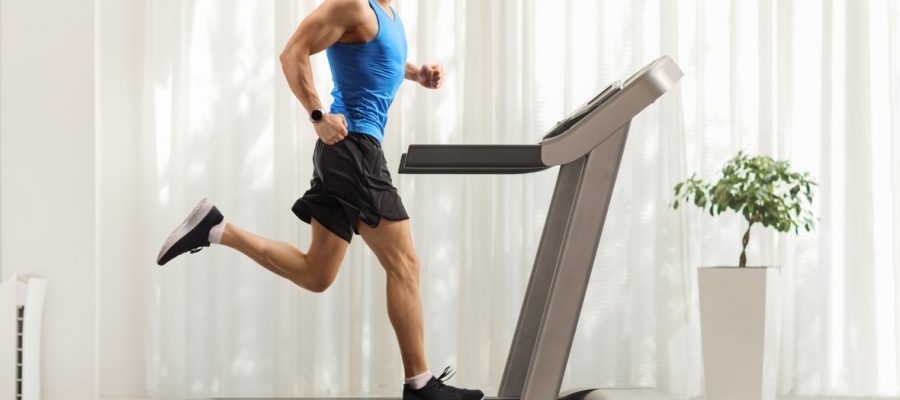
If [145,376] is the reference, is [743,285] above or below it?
above

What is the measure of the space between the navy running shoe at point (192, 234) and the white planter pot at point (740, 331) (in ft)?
5.36

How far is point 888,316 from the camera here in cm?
325

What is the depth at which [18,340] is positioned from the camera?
2.83m

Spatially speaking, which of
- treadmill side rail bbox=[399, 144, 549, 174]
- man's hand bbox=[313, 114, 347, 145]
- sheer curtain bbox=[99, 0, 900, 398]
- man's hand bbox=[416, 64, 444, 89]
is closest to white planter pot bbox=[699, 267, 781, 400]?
sheer curtain bbox=[99, 0, 900, 398]

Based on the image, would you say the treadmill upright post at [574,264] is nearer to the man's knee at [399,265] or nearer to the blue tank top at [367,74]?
the man's knee at [399,265]

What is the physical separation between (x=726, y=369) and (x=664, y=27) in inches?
49.8

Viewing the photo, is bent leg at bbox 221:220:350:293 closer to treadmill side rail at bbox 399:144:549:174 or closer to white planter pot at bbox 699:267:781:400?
treadmill side rail at bbox 399:144:549:174

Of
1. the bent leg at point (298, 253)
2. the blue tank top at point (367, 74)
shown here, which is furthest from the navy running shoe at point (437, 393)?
the blue tank top at point (367, 74)

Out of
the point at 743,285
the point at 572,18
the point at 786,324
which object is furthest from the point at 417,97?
the point at 786,324

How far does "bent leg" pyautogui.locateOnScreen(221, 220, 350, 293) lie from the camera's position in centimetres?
222

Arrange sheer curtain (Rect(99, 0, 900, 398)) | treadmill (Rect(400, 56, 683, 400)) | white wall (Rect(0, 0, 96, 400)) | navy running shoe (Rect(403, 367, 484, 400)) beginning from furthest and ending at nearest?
1. sheer curtain (Rect(99, 0, 900, 398))
2. white wall (Rect(0, 0, 96, 400))
3. navy running shoe (Rect(403, 367, 484, 400))
4. treadmill (Rect(400, 56, 683, 400))

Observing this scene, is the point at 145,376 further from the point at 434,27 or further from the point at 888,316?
the point at 888,316

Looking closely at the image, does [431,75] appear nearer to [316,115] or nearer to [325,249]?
[316,115]

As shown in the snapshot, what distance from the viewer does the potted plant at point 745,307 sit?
2.82 m
